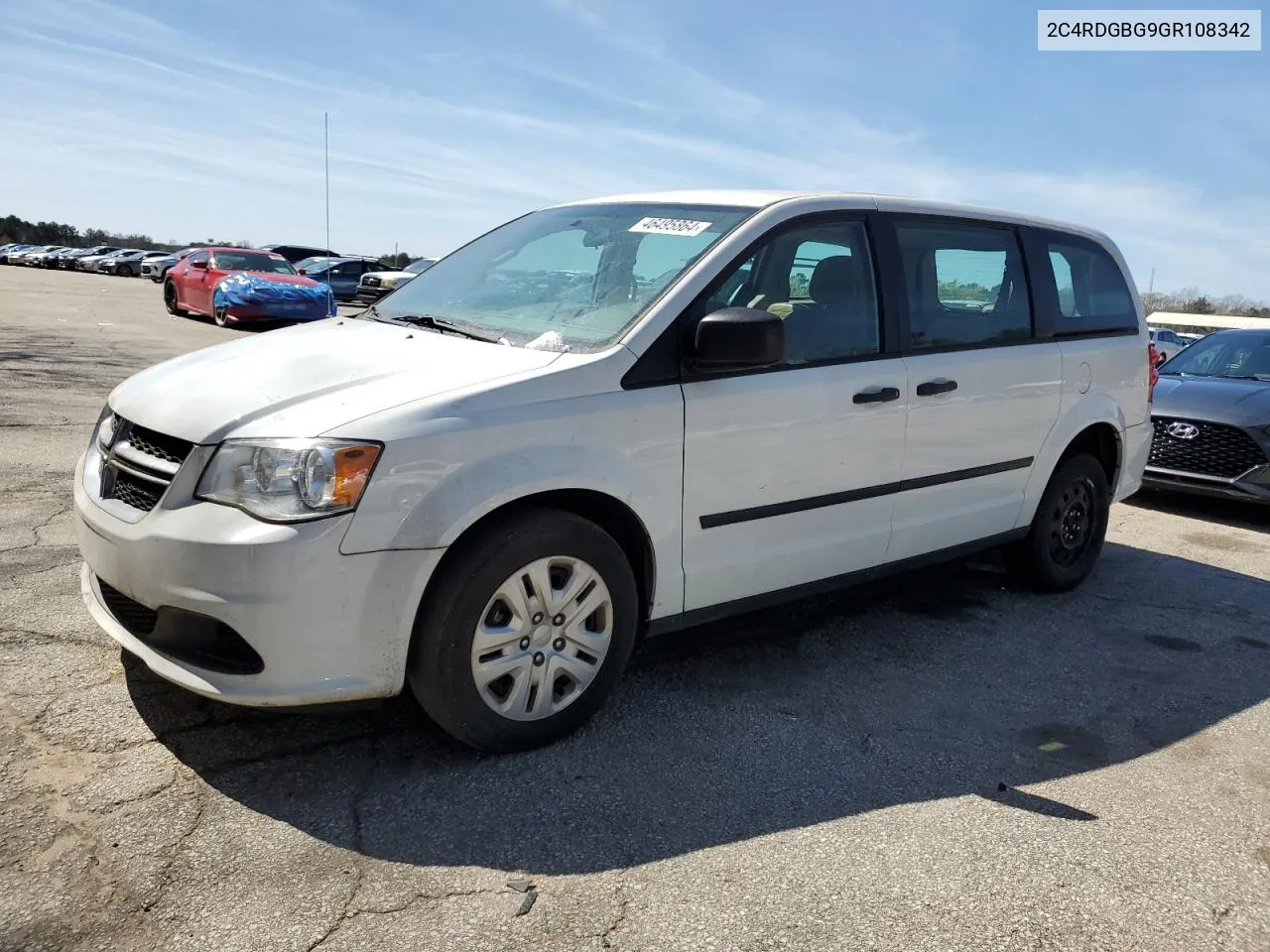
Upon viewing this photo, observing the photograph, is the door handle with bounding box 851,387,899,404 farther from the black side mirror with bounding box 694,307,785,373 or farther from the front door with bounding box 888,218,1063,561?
the black side mirror with bounding box 694,307,785,373

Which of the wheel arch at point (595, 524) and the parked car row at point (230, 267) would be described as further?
the parked car row at point (230, 267)

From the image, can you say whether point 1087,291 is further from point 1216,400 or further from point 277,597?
point 277,597

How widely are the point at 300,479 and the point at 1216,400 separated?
7.17m

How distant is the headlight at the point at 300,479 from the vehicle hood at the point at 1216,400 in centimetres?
681

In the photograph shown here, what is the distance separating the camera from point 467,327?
140 inches

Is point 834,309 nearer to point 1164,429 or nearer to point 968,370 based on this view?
point 968,370

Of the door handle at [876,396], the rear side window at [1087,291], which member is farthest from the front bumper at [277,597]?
the rear side window at [1087,291]

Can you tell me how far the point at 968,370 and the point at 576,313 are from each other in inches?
70.8

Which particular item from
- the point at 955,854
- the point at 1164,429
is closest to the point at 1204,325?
the point at 1164,429

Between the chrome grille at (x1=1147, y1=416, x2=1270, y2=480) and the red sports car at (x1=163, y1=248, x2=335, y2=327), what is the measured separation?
12157 millimetres

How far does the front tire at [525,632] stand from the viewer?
2832mm

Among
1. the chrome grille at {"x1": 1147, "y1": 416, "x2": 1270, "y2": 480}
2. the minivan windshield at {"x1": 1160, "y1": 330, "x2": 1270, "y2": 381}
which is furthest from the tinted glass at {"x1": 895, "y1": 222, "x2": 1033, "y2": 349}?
the minivan windshield at {"x1": 1160, "y1": 330, "x2": 1270, "y2": 381}

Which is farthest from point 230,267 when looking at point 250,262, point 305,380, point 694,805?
point 694,805

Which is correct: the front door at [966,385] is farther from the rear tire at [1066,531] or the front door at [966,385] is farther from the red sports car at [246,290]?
the red sports car at [246,290]
